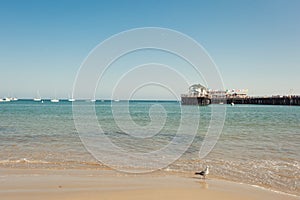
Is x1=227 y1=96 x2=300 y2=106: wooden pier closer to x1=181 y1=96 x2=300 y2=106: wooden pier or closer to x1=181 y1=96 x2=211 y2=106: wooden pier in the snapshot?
x1=181 y1=96 x2=300 y2=106: wooden pier

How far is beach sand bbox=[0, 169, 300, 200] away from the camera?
6840 mm

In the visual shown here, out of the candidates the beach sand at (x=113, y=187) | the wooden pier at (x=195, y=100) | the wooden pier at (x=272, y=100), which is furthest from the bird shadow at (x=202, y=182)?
the wooden pier at (x=195, y=100)

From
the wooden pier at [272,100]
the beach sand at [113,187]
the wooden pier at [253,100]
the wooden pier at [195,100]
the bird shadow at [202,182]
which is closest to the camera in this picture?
the beach sand at [113,187]

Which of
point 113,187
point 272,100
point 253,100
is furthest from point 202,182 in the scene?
point 253,100

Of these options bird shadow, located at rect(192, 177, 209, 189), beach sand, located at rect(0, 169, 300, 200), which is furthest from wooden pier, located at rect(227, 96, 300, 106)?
beach sand, located at rect(0, 169, 300, 200)

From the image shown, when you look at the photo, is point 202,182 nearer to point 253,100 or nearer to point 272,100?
point 272,100

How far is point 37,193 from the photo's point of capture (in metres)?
6.86

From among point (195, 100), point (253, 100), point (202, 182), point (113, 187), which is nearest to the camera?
point (113, 187)

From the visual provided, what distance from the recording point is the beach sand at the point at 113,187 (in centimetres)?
684

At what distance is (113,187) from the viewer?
763 cm

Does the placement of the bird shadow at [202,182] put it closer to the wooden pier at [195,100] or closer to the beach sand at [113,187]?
the beach sand at [113,187]

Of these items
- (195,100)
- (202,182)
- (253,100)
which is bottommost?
(202,182)

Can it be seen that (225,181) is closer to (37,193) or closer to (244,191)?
(244,191)

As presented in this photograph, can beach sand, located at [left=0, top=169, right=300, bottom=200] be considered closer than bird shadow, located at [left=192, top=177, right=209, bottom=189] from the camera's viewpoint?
Yes
